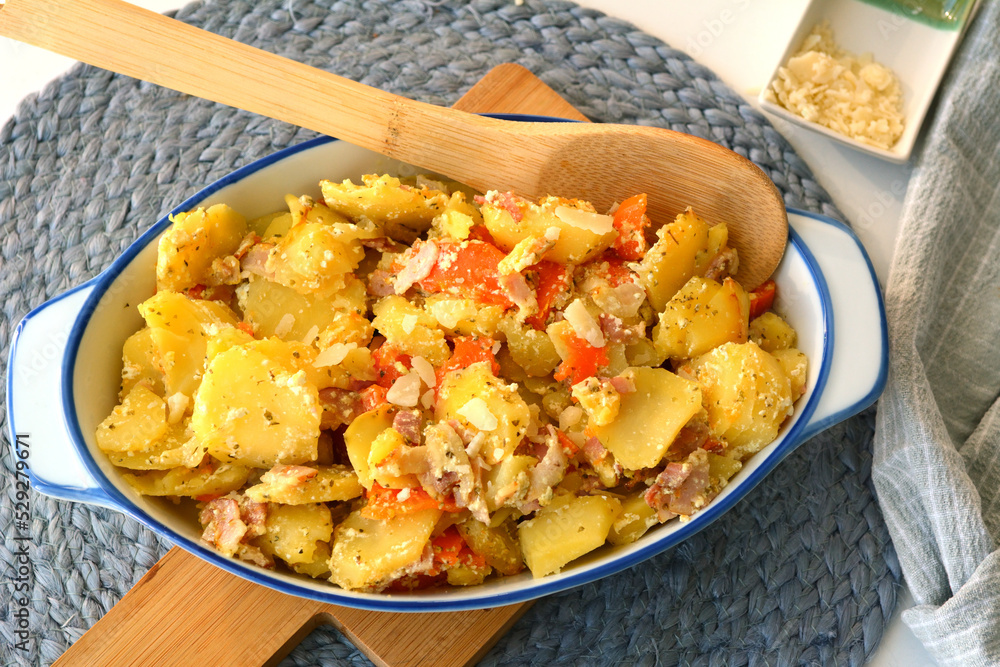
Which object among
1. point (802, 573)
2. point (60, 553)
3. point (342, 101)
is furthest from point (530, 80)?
point (60, 553)

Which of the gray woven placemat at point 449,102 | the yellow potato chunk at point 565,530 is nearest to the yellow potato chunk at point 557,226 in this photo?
the yellow potato chunk at point 565,530

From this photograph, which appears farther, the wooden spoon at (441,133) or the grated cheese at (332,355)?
the wooden spoon at (441,133)

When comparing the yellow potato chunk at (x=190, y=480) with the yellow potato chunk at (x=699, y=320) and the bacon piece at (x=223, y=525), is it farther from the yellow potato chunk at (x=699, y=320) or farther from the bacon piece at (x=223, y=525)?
the yellow potato chunk at (x=699, y=320)

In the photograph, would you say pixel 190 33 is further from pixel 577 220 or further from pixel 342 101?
pixel 577 220

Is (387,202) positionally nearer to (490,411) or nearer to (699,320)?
(490,411)

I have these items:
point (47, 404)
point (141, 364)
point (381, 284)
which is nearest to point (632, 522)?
point (381, 284)

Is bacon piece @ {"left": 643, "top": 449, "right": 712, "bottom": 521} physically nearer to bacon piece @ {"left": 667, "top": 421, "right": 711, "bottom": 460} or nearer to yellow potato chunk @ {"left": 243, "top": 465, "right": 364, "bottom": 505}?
bacon piece @ {"left": 667, "top": 421, "right": 711, "bottom": 460}

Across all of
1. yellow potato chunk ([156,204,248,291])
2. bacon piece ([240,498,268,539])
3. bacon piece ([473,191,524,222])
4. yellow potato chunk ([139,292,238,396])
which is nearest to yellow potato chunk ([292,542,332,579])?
→ bacon piece ([240,498,268,539])
